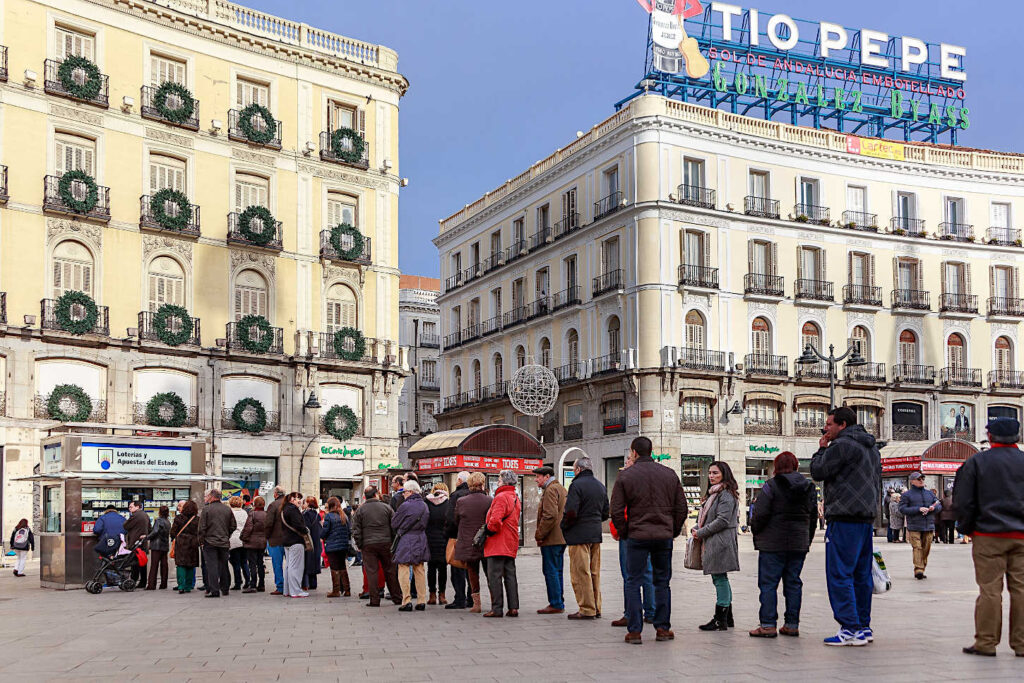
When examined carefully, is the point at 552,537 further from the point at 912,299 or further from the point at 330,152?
the point at 912,299

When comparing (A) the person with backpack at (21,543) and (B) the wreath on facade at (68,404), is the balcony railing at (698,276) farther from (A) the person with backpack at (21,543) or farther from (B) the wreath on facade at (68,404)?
(A) the person with backpack at (21,543)

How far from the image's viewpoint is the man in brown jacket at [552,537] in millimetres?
14438

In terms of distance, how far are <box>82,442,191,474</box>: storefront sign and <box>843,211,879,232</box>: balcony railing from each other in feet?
125

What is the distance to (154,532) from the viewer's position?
69.6ft

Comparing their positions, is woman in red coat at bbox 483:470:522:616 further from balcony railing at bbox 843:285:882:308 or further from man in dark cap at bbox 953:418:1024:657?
balcony railing at bbox 843:285:882:308

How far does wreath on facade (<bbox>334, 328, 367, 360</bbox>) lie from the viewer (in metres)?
42.1

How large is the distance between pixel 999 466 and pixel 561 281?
4642 centimetres

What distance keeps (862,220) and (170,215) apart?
3163cm

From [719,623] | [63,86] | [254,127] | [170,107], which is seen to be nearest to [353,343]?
[254,127]

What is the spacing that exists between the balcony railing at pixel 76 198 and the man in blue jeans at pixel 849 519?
30.6m

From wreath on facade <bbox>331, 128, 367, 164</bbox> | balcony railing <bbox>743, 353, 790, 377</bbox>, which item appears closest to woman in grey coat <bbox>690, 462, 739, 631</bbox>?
wreath on facade <bbox>331, 128, 367, 164</bbox>

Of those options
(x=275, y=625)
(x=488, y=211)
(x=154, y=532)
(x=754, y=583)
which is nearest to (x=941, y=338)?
(x=488, y=211)

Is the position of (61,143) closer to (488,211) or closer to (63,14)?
(63,14)

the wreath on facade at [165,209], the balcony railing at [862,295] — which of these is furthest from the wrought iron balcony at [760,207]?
the wreath on facade at [165,209]
